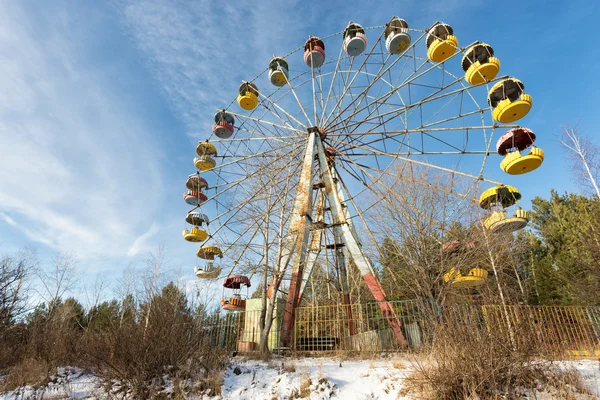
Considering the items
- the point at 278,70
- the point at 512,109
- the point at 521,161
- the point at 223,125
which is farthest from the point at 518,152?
the point at 223,125

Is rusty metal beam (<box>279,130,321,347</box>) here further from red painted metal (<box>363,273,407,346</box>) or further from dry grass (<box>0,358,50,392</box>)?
dry grass (<box>0,358,50,392</box>)

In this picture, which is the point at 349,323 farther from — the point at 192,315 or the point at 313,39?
the point at 313,39

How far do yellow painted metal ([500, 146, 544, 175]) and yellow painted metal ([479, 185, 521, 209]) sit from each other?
64 cm

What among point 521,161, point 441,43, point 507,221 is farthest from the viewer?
point 441,43

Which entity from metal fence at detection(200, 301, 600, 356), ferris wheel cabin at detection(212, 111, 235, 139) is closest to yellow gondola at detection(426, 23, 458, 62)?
metal fence at detection(200, 301, 600, 356)

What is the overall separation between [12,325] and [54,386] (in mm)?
7327

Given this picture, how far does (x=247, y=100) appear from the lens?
15836 millimetres

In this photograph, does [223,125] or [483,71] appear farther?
[223,125]

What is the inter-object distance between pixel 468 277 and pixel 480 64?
24.4 feet

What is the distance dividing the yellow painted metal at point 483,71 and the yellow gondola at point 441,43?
1.32 metres

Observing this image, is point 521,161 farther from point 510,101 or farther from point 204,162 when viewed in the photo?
point 204,162

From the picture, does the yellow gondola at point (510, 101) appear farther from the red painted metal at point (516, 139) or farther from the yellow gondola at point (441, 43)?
the yellow gondola at point (441, 43)

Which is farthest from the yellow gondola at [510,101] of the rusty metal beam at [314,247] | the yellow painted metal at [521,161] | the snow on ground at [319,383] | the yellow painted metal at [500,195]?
the snow on ground at [319,383]

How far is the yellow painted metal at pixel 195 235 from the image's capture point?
15781 millimetres
